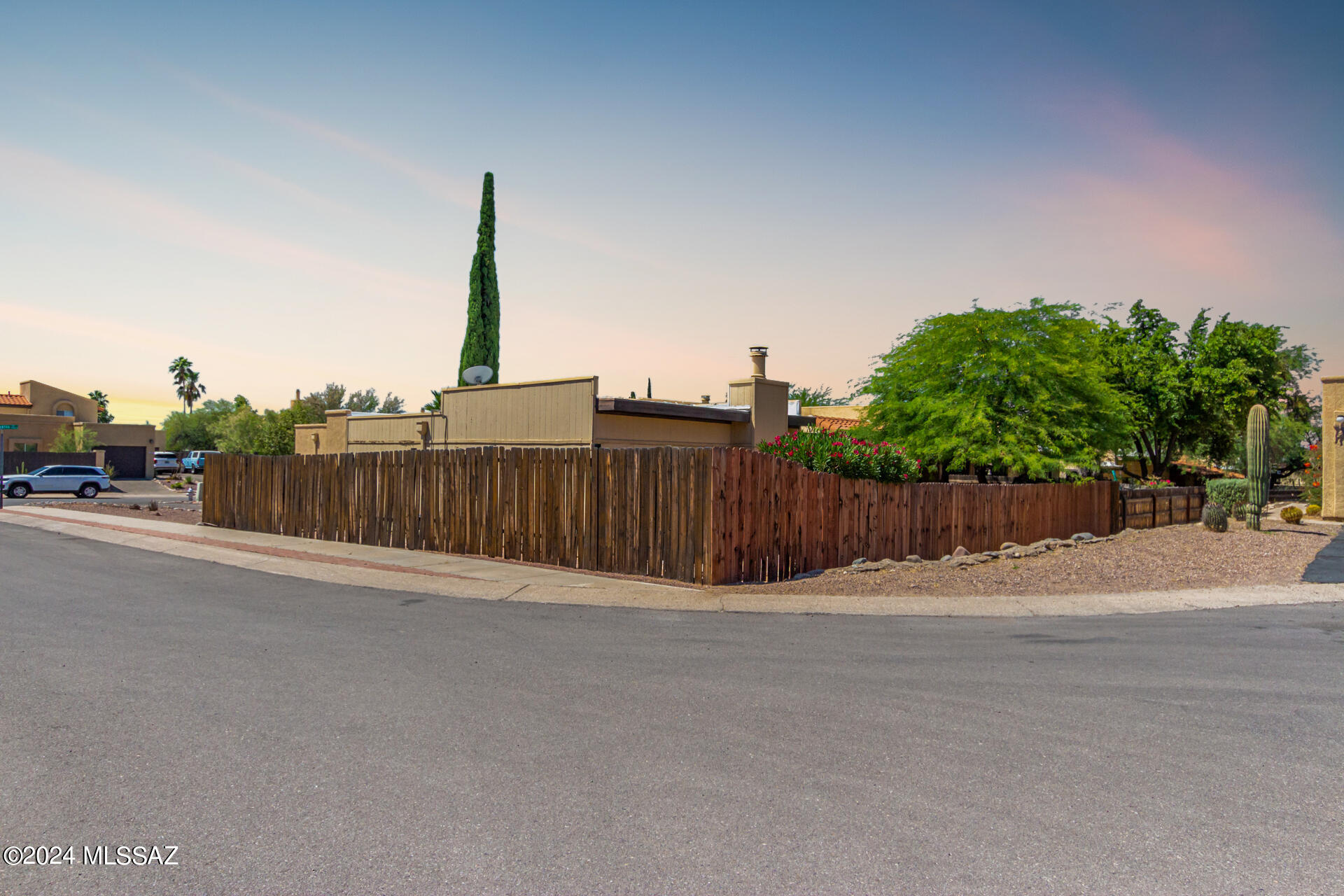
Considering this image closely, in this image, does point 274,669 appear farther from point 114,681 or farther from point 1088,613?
point 1088,613

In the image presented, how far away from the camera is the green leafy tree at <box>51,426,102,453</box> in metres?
61.6

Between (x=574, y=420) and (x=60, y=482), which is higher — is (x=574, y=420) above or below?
above

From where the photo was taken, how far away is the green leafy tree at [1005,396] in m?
21.4

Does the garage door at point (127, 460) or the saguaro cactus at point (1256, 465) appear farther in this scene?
the garage door at point (127, 460)

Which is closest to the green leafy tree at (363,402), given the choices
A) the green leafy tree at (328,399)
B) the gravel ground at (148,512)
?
the green leafy tree at (328,399)

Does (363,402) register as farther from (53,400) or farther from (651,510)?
(651,510)

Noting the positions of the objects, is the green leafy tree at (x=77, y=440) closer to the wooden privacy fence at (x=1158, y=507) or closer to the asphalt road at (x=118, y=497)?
the asphalt road at (x=118, y=497)

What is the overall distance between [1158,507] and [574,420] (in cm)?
1862

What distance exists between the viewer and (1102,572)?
565 inches

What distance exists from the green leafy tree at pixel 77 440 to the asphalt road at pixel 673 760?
6397 centimetres

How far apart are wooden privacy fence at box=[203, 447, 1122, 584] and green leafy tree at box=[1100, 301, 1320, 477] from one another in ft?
→ 85.0

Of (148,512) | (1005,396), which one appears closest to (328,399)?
(148,512)

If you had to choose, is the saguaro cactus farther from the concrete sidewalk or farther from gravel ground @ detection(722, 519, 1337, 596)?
the concrete sidewalk

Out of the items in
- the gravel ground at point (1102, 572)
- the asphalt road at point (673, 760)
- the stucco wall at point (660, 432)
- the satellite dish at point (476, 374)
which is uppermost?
the satellite dish at point (476, 374)
